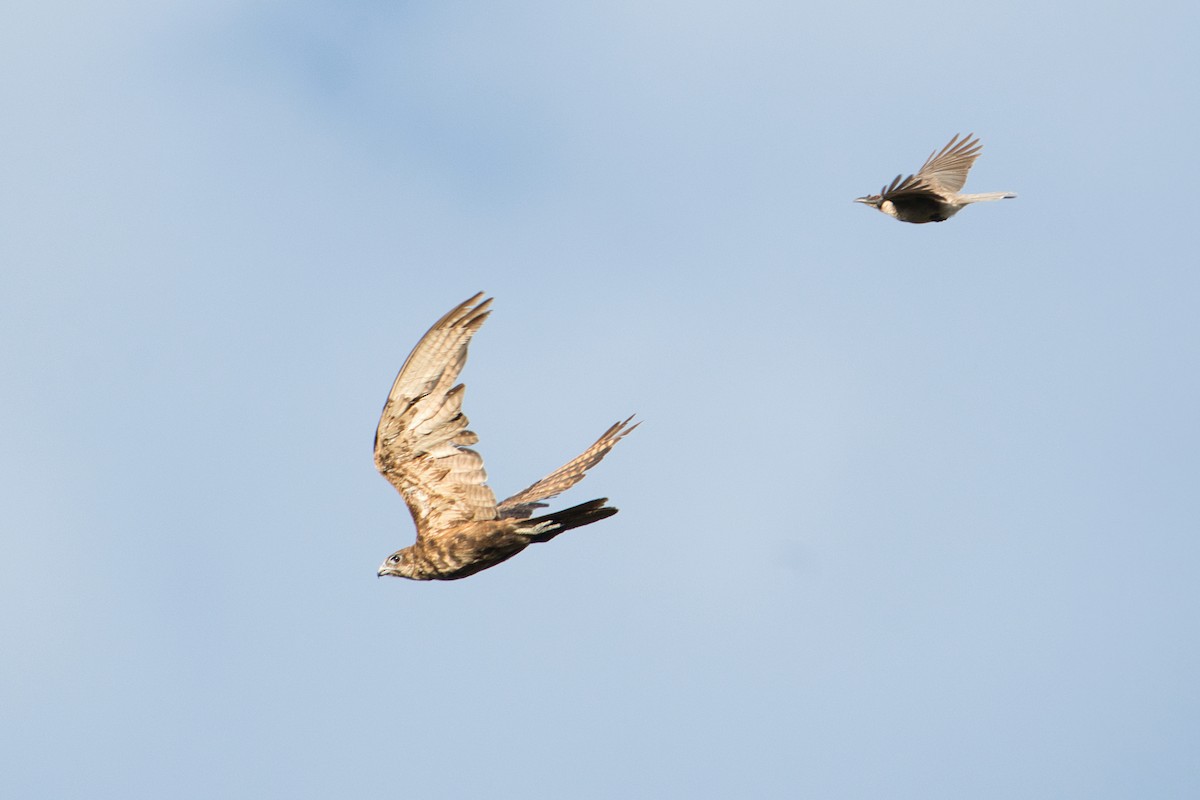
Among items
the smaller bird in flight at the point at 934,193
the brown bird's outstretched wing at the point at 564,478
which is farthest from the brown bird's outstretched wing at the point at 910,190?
the brown bird's outstretched wing at the point at 564,478

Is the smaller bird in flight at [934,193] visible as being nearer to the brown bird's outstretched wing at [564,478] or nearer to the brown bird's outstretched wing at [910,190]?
the brown bird's outstretched wing at [910,190]

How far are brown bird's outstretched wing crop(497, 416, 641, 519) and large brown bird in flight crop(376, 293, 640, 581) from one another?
348 millimetres

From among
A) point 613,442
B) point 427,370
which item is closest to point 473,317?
point 427,370

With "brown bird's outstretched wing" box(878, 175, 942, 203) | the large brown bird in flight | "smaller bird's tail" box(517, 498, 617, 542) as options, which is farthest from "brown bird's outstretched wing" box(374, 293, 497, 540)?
"brown bird's outstretched wing" box(878, 175, 942, 203)

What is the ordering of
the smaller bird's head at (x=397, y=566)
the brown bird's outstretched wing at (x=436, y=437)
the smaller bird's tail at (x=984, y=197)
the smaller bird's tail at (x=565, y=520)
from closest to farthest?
the smaller bird's tail at (x=565, y=520)
the brown bird's outstretched wing at (x=436, y=437)
the smaller bird's head at (x=397, y=566)
the smaller bird's tail at (x=984, y=197)

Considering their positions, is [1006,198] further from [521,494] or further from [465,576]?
[465,576]

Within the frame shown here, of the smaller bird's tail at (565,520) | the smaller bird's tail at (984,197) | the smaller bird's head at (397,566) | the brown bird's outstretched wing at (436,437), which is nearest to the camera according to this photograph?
the smaller bird's tail at (565,520)

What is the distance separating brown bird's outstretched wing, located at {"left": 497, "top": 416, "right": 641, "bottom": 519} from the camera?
56.7 ft

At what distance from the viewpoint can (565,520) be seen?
1559 centimetres

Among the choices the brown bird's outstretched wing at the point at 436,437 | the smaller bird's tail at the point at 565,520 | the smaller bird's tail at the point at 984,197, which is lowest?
the smaller bird's tail at the point at 565,520

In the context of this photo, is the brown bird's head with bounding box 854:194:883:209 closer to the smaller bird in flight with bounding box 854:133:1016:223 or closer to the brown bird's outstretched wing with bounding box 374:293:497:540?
the smaller bird in flight with bounding box 854:133:1016:223

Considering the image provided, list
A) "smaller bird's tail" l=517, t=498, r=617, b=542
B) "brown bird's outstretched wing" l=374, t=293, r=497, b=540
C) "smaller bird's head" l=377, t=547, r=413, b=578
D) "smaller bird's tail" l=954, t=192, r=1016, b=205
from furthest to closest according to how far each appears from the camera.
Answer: "smaller bird's tail" l=954, t=192, r=1016, b=205, "smaller bird's head" l=377, t=547, r=413, b=578, "brown bird's outstretched wing" l=374, t=293, r=497, b=540, "smaller bird's tail" l=517, t=498, r=617, b=542

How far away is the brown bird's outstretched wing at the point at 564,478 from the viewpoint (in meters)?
17.3

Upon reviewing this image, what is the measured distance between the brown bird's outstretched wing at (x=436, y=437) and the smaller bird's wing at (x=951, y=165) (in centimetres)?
912
